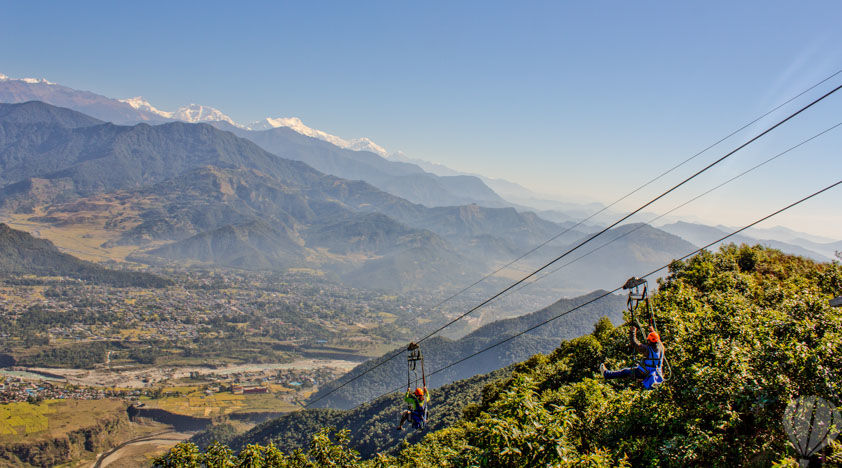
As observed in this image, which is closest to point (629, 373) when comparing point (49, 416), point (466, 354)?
point (49, 416)

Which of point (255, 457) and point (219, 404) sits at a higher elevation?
point (255, 457)

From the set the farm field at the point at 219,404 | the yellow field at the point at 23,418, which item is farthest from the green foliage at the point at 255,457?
the farm field at the point at 219,404

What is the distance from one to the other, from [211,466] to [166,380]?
156 m

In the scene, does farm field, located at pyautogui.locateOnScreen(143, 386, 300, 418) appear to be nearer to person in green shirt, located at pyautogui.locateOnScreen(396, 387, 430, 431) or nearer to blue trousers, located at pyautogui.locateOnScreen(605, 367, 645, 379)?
person in green shirt, located at pyautogui.locateOnScreen(396, 387, 430, 431)

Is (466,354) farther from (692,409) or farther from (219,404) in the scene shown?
(692,409)

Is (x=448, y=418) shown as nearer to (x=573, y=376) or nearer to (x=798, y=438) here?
(x=573, y=376)

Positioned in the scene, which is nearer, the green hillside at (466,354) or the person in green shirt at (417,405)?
the person in green shirt at (417,405)

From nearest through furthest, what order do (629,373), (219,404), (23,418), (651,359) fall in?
(651,359) < (629,373) < (23,418) < (219,404)

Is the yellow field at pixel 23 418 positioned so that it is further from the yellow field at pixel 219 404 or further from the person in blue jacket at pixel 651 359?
the person in blue jacket at pixel 651 359

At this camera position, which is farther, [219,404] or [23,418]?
[219,404]

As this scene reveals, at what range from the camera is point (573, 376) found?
35156mm

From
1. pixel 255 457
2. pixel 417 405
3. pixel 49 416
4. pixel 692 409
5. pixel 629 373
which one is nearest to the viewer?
pixel 692 409

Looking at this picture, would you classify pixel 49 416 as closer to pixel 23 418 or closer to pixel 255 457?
pixel 23 418

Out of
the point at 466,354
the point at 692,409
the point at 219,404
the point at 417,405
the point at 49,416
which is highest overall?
the point at 692,409
